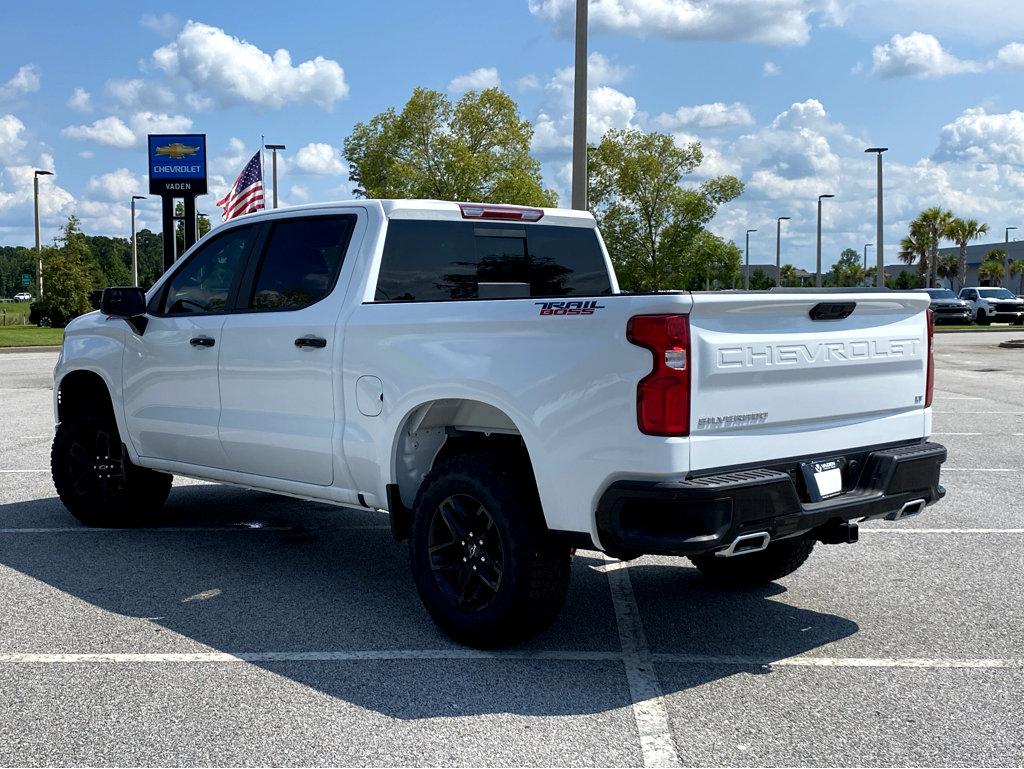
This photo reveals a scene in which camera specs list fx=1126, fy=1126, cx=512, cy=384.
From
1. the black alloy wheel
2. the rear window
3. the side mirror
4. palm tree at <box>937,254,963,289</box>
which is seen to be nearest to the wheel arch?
the black alloy wheel

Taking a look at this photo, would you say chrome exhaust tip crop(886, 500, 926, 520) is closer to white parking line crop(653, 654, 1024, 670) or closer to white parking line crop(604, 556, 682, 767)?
white parking line crop(653, 654, 1024, 670)

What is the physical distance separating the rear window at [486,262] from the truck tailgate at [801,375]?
1.90m

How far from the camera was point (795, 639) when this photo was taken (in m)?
5.10

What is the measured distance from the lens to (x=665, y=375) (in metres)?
4.19

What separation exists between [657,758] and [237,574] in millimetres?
3254

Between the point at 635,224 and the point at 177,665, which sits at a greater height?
the point at 635,224

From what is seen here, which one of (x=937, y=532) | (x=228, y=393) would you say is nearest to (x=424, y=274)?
(x=228, y=393)

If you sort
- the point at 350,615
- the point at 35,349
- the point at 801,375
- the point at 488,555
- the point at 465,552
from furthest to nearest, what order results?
the point at 35,349 < the point at 350,615 < the point at 465,552 < the point at 488,555 < the point at 801,375

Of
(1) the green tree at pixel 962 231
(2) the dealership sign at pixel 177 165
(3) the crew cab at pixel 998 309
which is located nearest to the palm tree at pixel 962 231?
(1) the green tree at pixel 962 231

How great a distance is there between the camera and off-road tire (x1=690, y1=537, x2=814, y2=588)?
586 cm

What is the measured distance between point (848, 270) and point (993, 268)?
43332 mm

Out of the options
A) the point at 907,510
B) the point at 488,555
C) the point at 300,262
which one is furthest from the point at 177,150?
the point at 907,510

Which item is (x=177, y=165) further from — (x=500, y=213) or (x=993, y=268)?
(x=993, y=268)

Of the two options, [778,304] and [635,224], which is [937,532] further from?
[635,224]
